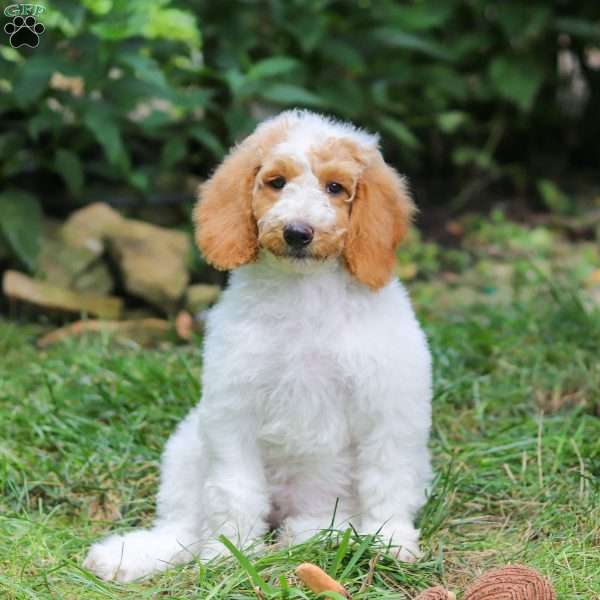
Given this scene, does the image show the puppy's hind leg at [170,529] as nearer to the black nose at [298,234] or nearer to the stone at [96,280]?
the black nose at [298,234]

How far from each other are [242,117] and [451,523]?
368cm

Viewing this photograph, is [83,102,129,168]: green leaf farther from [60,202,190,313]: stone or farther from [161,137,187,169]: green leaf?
[60,202,190,313]: stone

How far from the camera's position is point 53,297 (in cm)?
662

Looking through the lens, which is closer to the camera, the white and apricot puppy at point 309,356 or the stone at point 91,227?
the white and apricot puppy at point 309,356

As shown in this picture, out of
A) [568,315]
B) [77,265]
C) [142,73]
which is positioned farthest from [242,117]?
[568,315]

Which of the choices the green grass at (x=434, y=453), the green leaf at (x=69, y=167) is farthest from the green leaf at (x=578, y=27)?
the green leaf at (x=69, y=167)

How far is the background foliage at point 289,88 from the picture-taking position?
6.49 m

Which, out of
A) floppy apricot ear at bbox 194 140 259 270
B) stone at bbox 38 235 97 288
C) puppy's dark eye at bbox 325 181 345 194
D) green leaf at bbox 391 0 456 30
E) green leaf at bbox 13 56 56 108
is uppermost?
puppy's dark eye at bbox 325 181 345 194

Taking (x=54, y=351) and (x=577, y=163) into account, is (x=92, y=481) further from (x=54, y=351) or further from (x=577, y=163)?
(x=577, y=163)

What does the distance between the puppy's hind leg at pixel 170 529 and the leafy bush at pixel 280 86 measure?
2.57m

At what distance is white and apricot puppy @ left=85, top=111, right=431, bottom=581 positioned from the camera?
3.81m

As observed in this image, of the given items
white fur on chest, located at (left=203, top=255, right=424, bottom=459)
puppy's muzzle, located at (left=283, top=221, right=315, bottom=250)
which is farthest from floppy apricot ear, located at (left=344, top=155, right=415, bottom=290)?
puppy's muzzle, located at (left=283, top=221, right=315, bottom=250)

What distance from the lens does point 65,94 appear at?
664cm

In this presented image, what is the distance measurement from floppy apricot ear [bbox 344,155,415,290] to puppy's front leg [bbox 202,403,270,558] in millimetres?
692
